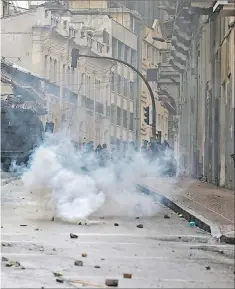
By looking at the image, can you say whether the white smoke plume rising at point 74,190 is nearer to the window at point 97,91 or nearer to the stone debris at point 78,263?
the stone debris at point 78,263

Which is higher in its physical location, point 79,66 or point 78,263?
point 78,263

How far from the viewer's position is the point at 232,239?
12.3 metres

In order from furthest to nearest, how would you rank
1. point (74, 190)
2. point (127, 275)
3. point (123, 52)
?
point (123, 52), point (74, 190), point (127, 275)

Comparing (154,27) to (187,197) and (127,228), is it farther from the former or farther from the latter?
(127,228)

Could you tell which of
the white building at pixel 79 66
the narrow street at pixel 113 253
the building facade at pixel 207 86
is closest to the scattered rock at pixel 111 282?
the narrow street at pixel 113 253

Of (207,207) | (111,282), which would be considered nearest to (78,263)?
(111,282)

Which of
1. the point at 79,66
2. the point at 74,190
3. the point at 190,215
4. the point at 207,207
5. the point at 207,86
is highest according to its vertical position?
the point at 74,190

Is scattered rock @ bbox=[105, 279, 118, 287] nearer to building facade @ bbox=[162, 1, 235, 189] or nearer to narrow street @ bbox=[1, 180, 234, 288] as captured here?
narrow street @ bbox=[1, 180, 234, 288]

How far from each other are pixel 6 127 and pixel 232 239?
2971 cm

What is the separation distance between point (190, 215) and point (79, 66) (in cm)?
5657

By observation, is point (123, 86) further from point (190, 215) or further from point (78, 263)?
point (78, 263)

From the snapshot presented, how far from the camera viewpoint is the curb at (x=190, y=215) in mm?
12616

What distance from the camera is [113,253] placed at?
11.0 meters

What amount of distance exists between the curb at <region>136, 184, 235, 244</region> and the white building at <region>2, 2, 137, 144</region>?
99.1ft
